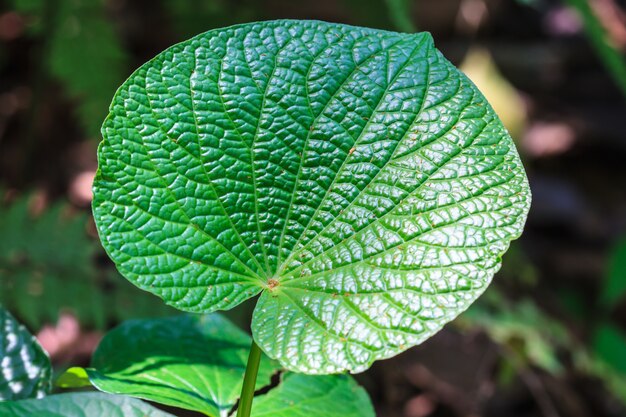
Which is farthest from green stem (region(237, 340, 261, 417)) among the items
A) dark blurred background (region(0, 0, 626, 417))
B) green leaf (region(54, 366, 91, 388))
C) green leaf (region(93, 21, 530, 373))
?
dark blurred background (region(0, 0, 626, 417))

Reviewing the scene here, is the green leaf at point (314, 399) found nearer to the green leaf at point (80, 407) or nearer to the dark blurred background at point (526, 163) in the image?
the green leaf at point (80, 407)

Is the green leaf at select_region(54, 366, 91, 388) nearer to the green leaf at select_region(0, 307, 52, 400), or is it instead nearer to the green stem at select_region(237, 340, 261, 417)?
the green leaf at select_region(0, 307, 52, 400)

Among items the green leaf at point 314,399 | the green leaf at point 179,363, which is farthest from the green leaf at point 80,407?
the green leaf at point 314,399

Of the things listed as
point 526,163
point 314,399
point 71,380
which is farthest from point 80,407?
point 526,163

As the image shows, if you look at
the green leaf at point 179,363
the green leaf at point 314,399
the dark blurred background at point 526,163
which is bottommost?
the dark blurred background at point 526,163

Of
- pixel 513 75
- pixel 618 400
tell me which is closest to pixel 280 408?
pixel 618 400

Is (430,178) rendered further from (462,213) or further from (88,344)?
(88,344)
